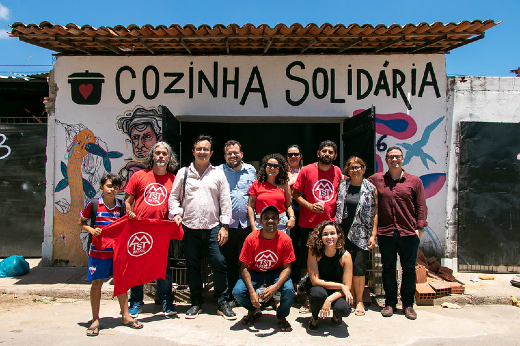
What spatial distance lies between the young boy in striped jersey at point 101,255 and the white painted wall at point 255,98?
2.47m

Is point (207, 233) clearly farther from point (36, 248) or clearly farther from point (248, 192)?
point (36, 248)

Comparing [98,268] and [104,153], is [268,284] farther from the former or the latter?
[104,153]

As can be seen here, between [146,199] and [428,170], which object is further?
[428,170]

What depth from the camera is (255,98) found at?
620 cm

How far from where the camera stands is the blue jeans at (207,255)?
409cm

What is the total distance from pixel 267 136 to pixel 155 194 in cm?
452

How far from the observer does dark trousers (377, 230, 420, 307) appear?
4.17 meters

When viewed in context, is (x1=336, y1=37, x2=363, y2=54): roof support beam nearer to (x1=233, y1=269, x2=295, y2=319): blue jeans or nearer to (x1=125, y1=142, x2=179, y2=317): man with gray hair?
(x1=125, y1=142, x2=179, y2=317): man with gray hair

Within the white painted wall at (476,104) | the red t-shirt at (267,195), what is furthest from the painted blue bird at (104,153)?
the white painted wall at (476,104)

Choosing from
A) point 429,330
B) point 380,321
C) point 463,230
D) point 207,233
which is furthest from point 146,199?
point 463,230

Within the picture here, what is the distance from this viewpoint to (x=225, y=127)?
8.05m

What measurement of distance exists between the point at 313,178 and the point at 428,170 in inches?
109

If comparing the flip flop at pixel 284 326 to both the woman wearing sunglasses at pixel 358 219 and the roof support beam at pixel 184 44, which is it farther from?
the roof support beam at pixel 184 44

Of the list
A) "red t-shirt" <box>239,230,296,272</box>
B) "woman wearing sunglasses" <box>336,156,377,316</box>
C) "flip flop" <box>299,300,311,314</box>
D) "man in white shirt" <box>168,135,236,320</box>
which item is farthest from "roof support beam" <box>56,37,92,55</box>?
"flip flop" <box>299,300,311,314</box>
